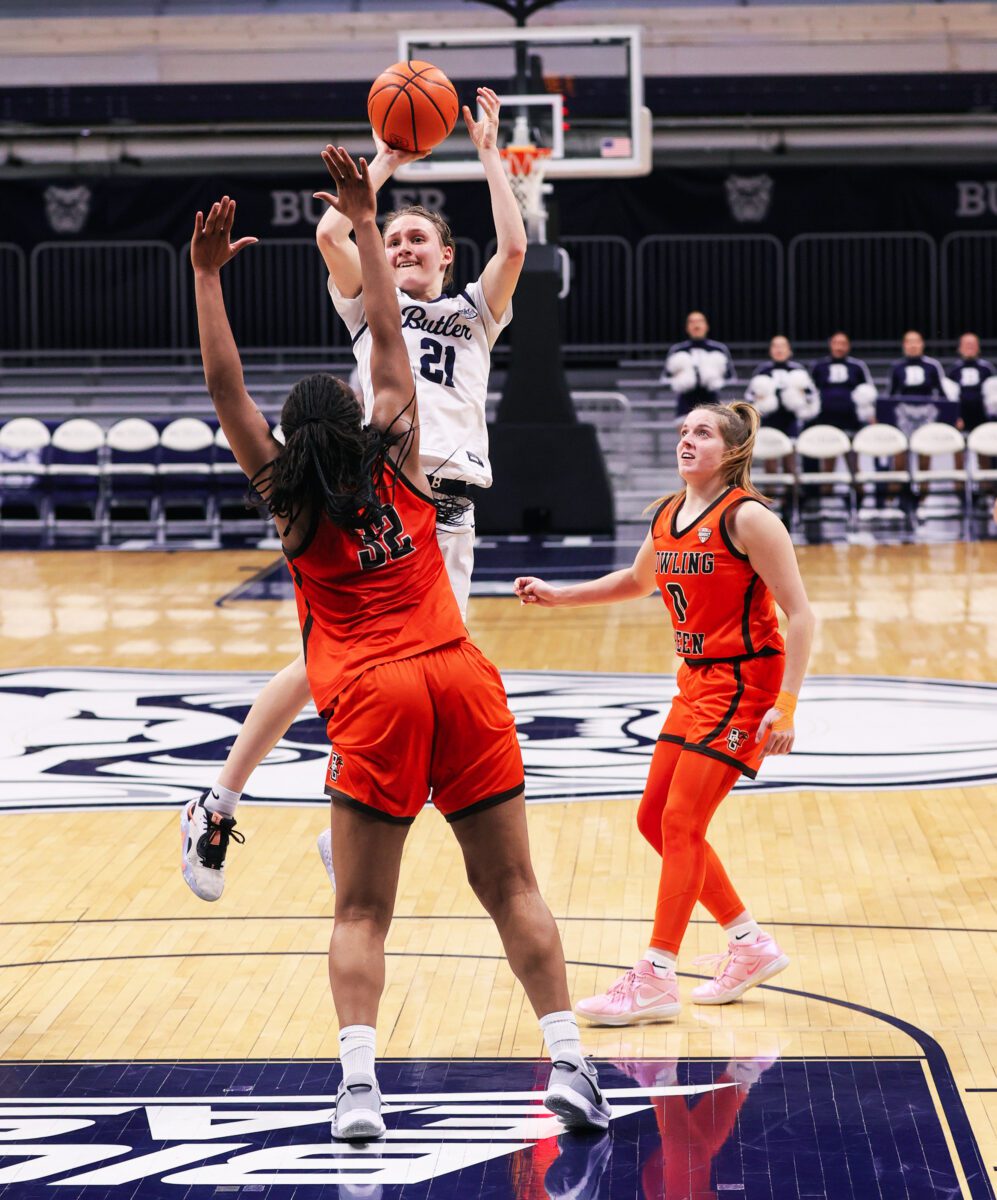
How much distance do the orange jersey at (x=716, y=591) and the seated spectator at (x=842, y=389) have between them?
12407 mm

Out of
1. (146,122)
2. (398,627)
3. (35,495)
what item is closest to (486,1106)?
(398,627)

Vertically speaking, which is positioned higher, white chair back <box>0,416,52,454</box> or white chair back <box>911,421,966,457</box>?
white chair back <box>0,416,52,454</box>

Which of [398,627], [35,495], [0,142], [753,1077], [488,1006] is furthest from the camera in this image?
[0,142]

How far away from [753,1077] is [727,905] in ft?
2.57

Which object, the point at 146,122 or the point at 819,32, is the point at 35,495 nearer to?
the point at 146,122

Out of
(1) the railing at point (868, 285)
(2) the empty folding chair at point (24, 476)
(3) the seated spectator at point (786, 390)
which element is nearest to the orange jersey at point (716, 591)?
(3) the seated spectator at point (786, 390)

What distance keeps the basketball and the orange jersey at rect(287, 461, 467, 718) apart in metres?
1.37

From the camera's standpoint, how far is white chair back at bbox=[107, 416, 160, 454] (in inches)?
633

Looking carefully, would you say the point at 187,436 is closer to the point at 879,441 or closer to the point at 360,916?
the point at 879,441

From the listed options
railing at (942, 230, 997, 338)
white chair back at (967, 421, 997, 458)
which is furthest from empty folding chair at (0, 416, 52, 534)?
railing at (942, 230, 997, 338)

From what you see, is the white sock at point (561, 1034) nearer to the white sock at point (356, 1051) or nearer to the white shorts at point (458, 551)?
the white sock at point (356, 1051)

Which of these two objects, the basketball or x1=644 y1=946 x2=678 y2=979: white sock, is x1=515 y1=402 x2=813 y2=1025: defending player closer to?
x1=644 y1=946 x2=678 y2=979: white sock

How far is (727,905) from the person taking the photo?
4637mm

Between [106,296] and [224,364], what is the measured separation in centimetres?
1765
